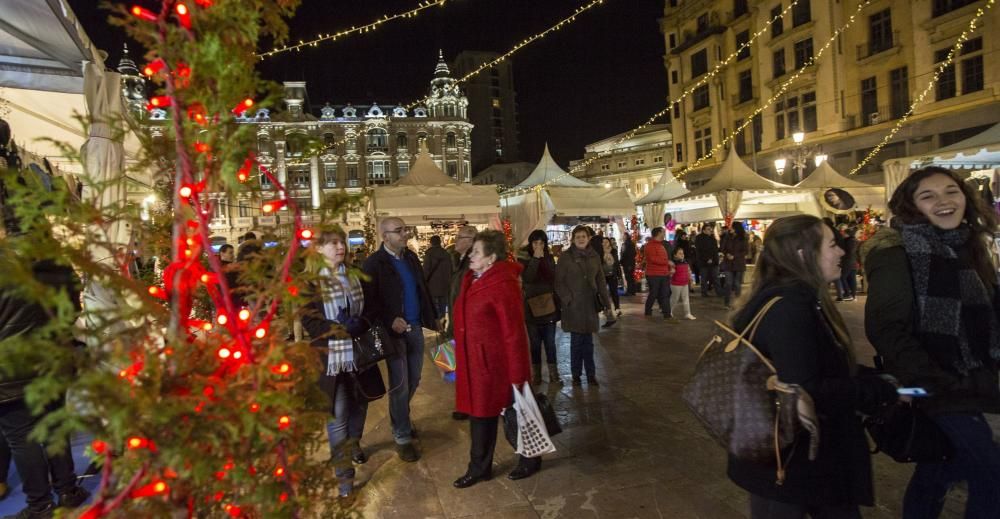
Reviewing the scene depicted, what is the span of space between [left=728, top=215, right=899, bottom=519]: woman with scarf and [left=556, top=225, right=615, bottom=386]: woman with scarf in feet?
12.1

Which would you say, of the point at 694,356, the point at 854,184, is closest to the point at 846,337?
the point at 694,356

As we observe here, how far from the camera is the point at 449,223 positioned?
1299cm

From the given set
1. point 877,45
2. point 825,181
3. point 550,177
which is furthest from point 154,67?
point 877,45

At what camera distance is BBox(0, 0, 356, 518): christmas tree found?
1275mm

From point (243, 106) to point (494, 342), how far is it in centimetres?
230

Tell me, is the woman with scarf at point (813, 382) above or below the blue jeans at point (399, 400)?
above

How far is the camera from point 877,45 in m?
23.2

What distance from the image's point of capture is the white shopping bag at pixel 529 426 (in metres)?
3.52

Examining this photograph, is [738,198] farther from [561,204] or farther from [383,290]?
[383,290]

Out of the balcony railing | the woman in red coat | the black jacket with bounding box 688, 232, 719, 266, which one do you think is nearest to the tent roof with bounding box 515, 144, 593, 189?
the black jacket with bounding box 688, 232, 719, 266

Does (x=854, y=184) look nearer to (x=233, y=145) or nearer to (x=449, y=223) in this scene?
(x=449, y=223)

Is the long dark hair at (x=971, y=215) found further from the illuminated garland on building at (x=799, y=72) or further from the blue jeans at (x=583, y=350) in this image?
the illuminated garland on building at (x=799, y=72)

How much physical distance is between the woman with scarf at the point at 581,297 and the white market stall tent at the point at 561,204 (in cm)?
606

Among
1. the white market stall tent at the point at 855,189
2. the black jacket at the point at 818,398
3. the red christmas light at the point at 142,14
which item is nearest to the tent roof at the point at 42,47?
the red christmas light at the point at 142,14
